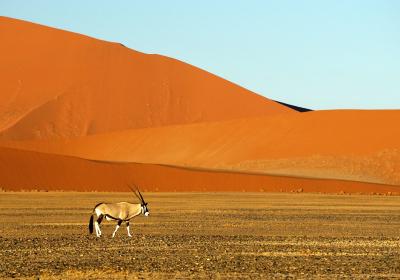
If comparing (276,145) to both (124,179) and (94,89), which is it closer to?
(124,179)

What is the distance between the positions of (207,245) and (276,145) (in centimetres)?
6866

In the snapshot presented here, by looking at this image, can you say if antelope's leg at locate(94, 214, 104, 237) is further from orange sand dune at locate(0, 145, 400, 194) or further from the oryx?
orange sand dune at locate(0, 145, 400, 194)

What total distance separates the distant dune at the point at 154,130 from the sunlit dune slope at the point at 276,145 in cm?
11

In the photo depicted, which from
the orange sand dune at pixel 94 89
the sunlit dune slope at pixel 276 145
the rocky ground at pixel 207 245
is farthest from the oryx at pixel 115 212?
the orange sand dune at pixel 94 89

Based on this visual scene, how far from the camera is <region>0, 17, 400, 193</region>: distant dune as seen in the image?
67.1 metres

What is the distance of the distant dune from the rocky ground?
2975 centimetres

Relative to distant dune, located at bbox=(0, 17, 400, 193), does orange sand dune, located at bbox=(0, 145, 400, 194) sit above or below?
below

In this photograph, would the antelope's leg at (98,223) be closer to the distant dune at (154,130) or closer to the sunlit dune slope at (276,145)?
the distant dune at (154,130)

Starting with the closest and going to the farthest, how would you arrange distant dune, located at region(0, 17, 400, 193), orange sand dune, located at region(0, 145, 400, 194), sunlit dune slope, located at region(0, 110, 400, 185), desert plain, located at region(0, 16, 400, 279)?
desert plain, located at region(0, 16, 400, 279), orange sand dune, located at region(0, 145, 400, 194), distant dune, located at region(0, 17, 400, 193), sunlit dune slope, located at region(0, 110, 400, 185)

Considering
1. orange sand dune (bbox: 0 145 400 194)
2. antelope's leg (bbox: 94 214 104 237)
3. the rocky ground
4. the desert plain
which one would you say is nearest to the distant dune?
orange sand dune (bbox: 0 145 400 194)

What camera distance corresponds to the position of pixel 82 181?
6594 centimetres

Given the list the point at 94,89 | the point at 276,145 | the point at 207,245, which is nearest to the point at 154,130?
the point at 94,89

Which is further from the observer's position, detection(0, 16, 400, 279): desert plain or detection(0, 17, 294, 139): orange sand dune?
detection(0, 17, 294, 139): orange sand dune

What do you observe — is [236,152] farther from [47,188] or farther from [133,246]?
[133,246]
